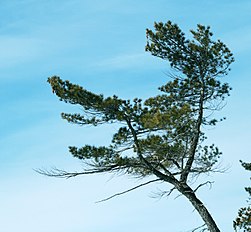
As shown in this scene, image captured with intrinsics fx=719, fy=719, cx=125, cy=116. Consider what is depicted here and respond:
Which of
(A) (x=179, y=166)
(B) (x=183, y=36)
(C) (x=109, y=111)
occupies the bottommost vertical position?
(A) (x=179, y=166)

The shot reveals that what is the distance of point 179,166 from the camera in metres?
25.1

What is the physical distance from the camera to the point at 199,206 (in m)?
24.5

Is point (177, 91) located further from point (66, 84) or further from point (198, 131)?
point (66, 84)

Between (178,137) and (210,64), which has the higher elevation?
(210,64)

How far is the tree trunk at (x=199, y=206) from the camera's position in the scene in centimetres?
2436

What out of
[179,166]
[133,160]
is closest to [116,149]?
[133,160]

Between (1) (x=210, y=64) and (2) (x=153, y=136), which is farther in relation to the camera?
(1) (x=210, y=64)

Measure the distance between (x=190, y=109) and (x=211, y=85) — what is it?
1.93 meters

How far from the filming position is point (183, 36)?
25.7 meters

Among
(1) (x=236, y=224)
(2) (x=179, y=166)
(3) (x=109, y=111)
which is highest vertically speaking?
(3) (x=109, y=111)

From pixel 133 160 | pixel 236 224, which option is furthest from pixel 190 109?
pixel 236 224

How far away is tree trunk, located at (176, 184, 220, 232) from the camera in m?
24.4

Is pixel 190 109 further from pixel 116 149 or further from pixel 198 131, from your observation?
pixel 116 149

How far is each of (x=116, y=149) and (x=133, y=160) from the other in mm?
716
